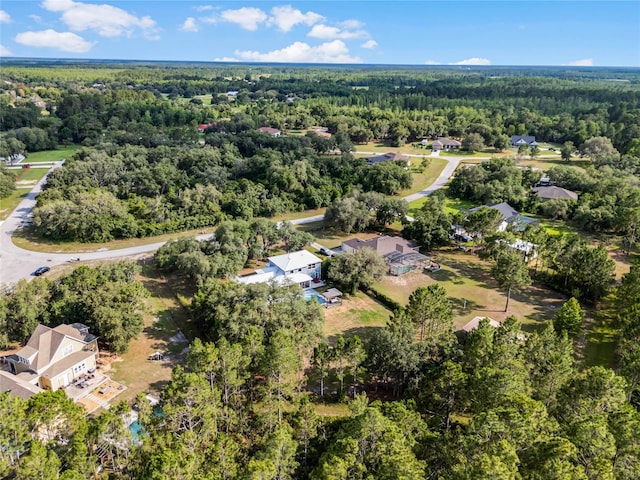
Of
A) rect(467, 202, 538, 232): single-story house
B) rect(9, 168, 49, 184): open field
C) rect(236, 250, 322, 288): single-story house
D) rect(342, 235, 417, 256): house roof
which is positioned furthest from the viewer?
rect(9, 168, 49, 184): open field

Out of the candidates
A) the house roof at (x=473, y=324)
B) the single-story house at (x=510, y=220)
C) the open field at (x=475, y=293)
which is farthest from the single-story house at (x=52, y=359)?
the single-story house at (x=510, y=220)

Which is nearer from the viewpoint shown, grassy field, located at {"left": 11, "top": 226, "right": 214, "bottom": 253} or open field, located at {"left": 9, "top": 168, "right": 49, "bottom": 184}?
grassy field, located at {"left": 11, "top": 226, "right": 214, "bottom": 253}

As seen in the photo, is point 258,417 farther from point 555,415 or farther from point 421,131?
point 421,131

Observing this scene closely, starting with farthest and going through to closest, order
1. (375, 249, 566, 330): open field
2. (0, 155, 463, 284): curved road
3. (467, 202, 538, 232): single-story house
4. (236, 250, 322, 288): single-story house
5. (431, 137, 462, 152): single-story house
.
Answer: (431, 137, 462, 152): single-story house
(467, 202, 538, 232): single-story house
(0, 155, 463, 284): curved road
(236, 250, 322, 288): single-story house
(375, 249, 566, 330): open field

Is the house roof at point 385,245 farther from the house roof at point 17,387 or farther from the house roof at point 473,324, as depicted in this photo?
the house roof at point 17,387

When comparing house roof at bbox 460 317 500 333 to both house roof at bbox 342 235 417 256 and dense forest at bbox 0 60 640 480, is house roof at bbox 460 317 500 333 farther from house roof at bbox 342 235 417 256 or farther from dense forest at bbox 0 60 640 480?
house roof at bbox 342 235 417 256

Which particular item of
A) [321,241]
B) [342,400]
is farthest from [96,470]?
[321,241]

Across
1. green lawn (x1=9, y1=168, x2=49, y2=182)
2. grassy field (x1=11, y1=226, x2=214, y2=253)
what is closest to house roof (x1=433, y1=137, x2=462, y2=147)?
grassy field (x1=11, y1=226, x2=214, y2=253)
